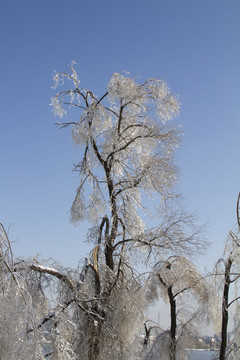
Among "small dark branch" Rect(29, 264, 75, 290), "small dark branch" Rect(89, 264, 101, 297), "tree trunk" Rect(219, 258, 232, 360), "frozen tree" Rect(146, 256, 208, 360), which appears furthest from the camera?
"frozen tree" Rect(146, 256, 208, 360)

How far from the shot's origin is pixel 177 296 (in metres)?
12.8

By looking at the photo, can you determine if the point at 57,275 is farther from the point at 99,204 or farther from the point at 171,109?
the point at 171,109

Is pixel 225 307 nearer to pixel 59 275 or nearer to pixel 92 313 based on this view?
pixel 92 313

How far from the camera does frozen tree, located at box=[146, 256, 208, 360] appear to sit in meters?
11.8

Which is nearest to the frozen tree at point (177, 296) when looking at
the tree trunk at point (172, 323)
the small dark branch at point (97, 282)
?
the tree trunk at point (172, 323)

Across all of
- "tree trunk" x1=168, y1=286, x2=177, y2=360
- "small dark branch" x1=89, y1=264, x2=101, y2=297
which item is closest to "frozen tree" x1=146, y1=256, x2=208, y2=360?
"tree trunk" x1=168, y1=286, x2=177, y2=360

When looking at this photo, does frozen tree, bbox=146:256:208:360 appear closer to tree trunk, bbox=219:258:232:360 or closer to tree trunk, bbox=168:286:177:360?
tree trunk, bbox=168:286:177:360

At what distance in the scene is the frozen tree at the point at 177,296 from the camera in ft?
38.5

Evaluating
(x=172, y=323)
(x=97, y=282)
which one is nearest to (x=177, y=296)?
(x=172, y=323)

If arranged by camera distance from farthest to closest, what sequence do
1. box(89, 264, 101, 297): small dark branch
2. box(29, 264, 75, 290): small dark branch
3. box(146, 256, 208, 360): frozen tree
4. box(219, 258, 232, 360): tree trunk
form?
box(146, 256, 208, 360): frozen tree
box(89, 264, 101, 297): small dark branch
box(29, 264, 75, 290): small dark branch
box(219, 258, 232, 360): tree trunk

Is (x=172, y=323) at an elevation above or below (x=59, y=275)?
below

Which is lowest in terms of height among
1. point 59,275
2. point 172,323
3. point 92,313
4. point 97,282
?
point 92,313

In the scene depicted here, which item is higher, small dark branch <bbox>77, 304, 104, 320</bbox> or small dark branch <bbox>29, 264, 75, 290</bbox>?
small dark branch <bbox>29, 264, 75, 290</bbox>

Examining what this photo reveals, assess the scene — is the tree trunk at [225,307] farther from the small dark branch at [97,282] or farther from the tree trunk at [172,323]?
the tree trunk at [172,323]
